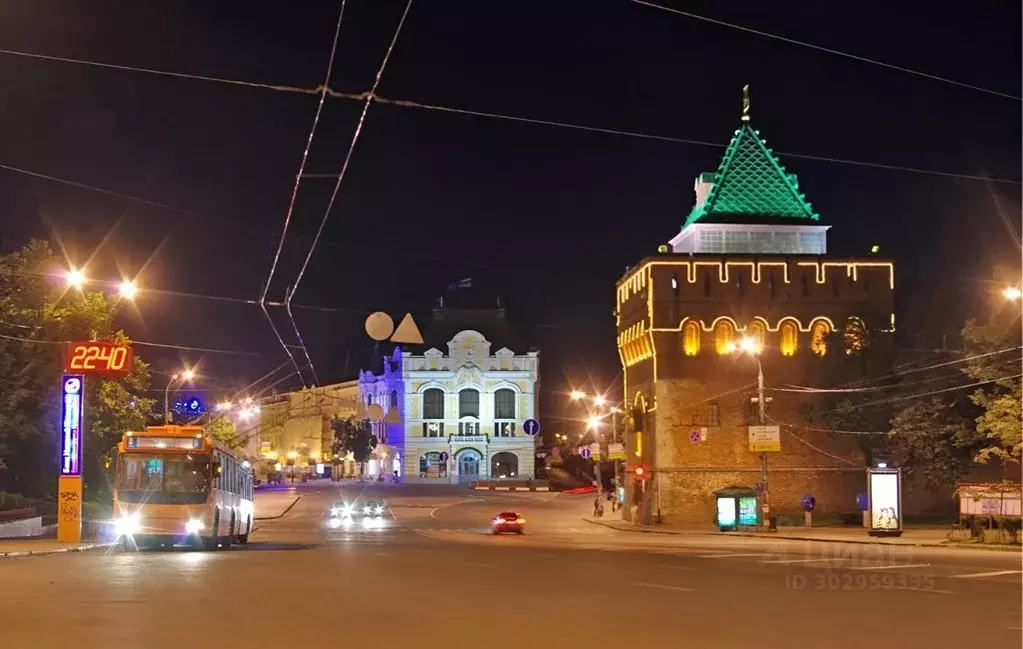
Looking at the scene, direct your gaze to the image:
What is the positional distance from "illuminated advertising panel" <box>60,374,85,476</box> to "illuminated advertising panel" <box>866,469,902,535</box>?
27.8 meters

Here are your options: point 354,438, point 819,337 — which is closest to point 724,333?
point 819,337

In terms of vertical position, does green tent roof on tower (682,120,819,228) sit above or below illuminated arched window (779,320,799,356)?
above

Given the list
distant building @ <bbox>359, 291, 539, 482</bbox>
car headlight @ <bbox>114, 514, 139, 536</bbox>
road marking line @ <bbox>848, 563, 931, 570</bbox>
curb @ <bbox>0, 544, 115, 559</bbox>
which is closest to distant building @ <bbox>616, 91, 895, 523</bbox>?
road marking line @ <bbox>848, 563, 931, 570</bbox>

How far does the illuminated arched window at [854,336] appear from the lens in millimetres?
60281

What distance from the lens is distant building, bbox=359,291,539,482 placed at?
121 meters

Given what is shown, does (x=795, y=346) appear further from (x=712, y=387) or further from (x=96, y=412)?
(x=96, y=412)

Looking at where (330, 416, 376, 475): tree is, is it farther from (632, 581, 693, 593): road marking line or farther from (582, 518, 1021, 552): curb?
(632, 581, 693, 593): road marking line

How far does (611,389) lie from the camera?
393 ft

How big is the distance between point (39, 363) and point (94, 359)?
10.7 metres

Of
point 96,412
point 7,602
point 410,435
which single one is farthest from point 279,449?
point 7,602

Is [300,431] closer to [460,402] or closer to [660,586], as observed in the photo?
[460,402]

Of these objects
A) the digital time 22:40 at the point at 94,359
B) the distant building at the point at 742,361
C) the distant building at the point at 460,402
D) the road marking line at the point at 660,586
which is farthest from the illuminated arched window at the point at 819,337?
the distant building at the point at 460,402

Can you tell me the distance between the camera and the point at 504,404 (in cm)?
12375

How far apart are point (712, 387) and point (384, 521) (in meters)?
20.0
